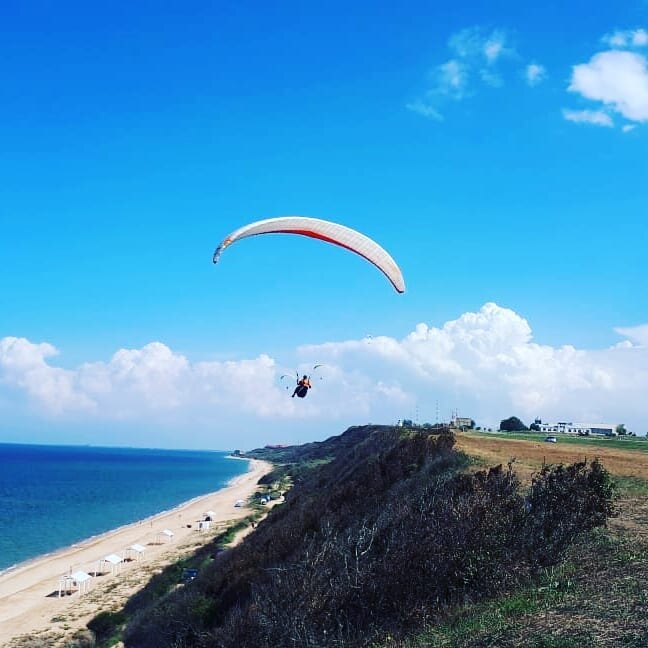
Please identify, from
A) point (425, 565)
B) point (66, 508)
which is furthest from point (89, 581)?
point (66, 508)

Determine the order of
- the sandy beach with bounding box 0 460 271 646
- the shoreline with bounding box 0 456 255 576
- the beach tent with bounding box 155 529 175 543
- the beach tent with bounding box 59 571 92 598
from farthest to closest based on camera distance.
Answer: the beach tent with bounding box 155 529 175 543, the shoreline with bounding box 0 456 255 576, the beach tent with bounding box 59 571 92 598, the sandy beach with bounding box 0 460 271 646

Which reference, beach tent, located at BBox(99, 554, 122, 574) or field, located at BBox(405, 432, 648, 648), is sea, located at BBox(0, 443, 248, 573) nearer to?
beach tent, located at BBox(99, 554, 122, 574)

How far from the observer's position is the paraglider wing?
21203 mm

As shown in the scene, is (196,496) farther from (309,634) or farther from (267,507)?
(309,634)

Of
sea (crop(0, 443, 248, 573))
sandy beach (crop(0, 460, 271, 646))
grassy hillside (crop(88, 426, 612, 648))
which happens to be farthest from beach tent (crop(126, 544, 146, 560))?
grassy hillside (crop(88, 426, 612, 648))

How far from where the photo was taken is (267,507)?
74.1 metres

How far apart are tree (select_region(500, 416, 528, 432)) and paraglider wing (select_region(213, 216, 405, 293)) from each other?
80.0 m

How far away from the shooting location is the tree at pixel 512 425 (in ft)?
315

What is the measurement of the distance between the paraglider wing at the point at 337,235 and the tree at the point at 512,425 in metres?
80.0

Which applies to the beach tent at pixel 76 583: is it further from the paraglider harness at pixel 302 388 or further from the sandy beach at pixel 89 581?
the paraglider harness at pixel 302 388

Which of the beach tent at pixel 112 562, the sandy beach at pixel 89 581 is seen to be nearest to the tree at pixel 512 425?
the sandy beach at pixel 89 581

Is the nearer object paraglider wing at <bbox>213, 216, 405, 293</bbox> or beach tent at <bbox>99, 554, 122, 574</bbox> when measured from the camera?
paraglider wing at <bbox>213, 216, 405, 293</bbox>

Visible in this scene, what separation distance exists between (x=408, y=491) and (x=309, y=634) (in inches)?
475

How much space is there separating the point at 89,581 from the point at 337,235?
34.5 metres
